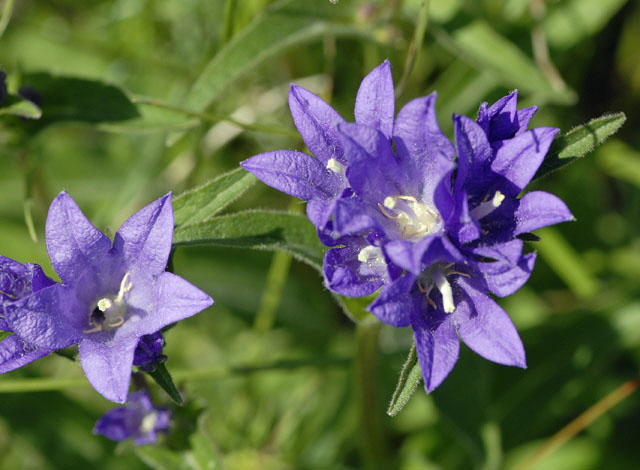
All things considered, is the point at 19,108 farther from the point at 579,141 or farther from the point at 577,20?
the point at 577,20

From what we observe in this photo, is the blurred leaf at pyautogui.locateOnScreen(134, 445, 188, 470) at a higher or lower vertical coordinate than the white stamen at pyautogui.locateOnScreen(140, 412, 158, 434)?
lower

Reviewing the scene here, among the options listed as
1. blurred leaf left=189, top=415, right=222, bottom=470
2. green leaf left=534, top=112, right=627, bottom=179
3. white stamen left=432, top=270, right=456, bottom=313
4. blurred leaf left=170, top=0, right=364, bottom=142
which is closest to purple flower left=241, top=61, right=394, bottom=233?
white stamen left=432, top=270, right=456, bottom=313

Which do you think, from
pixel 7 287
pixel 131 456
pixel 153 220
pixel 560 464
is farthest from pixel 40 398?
pixel 560 464

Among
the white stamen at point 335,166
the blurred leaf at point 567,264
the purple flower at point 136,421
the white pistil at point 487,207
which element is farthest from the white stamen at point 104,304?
the blurred leaf at point 567,264

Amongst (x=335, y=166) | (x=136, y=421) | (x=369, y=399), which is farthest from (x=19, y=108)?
(x=369, y=399)

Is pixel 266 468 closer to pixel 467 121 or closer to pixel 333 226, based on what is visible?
pixel 333 226

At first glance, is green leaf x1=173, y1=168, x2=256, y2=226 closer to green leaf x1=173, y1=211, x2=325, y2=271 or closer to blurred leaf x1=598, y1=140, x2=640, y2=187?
green leaf x1=173, y1=211, x2=325, y2=271
